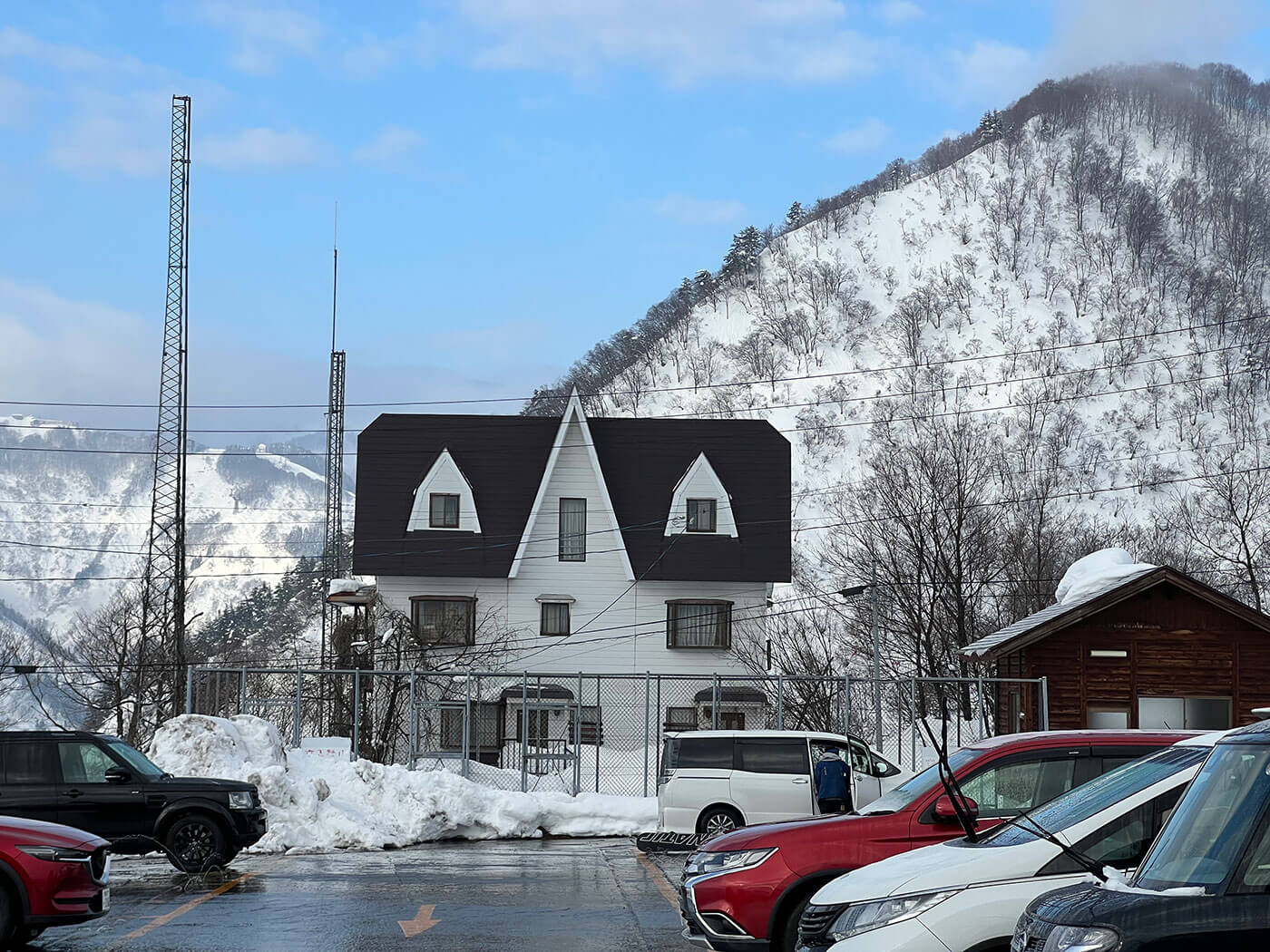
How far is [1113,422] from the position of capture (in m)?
167

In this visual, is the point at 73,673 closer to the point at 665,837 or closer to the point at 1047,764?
the point at 665,837

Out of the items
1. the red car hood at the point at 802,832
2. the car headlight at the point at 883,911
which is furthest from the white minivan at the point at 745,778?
the car headlight at the point at 883,911

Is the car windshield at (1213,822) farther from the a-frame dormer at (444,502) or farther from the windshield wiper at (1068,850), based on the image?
the a-frame dormer at (444,502)

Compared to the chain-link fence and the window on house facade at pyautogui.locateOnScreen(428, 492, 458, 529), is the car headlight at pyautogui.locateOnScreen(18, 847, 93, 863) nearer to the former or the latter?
the chain-link fence

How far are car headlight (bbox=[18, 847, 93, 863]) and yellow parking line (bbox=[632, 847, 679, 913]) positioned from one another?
5672mm

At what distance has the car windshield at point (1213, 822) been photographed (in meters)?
5.53

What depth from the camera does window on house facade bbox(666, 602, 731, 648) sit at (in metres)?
44.9

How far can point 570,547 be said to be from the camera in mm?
45562

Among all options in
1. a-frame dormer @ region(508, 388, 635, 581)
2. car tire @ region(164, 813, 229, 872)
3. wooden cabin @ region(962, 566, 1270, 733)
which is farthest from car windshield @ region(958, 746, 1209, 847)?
a-frame dormer @ region(508, 388, 635, 581)

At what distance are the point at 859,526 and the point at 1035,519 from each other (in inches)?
361

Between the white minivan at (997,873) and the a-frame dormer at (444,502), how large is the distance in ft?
123

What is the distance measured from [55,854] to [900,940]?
7.19 metres

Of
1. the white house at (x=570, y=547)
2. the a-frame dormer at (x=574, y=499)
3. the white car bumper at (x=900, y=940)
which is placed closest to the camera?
the white car bumper at (x=900, y=940)

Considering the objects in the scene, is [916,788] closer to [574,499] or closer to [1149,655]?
[1149,655]
